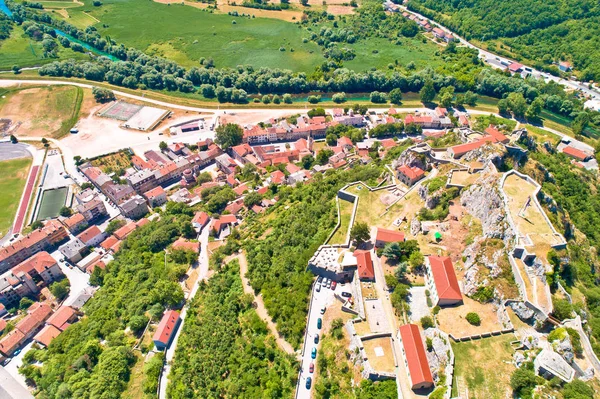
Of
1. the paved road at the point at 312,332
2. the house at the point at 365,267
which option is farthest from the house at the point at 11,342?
the house at the point at 365,267

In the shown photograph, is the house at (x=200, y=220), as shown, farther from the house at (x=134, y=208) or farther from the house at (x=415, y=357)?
the house at (x=415, y=357)

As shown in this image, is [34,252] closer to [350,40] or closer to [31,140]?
[31,140]

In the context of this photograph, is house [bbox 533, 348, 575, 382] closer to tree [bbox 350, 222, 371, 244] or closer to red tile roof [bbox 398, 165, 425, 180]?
tree [bbox 350, 222, 371, 244]

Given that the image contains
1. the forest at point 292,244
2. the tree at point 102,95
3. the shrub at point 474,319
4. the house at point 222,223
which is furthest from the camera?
the tree at point 102,95

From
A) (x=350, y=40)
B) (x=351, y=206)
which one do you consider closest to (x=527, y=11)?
(x=350, y=40)

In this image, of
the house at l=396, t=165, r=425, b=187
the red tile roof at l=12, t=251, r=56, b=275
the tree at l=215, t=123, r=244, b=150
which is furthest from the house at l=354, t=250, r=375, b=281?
the tree at l=215, t=123, r=244, b=150

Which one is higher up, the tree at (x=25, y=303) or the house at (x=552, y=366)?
the house at (x=552, y=366)
